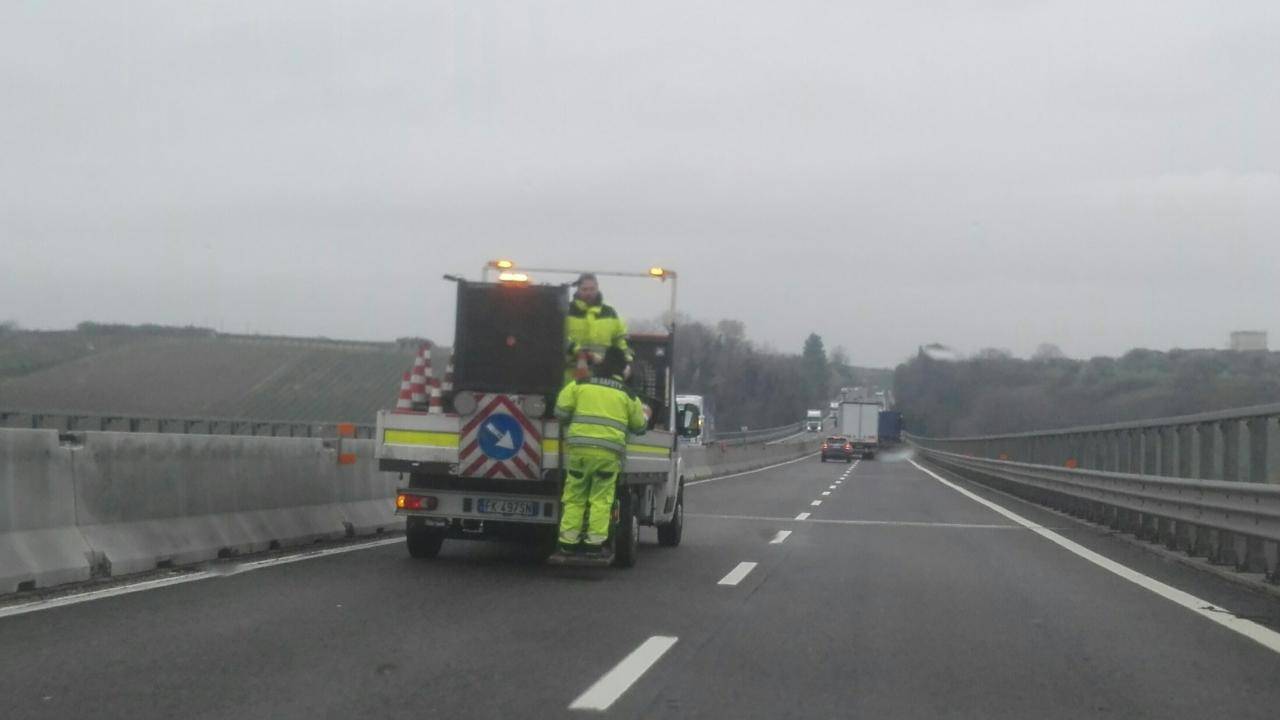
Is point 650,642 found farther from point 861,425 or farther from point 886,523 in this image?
point 861,425

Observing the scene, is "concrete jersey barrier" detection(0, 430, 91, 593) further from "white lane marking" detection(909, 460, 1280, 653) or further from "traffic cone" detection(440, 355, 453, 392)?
"white lane marking" detection(909, 460, 1280, 653)

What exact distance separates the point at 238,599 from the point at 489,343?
3.95 meters

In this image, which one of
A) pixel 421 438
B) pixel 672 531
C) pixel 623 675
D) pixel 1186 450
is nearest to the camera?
pixel 623 675

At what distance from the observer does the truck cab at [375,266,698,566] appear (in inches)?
464

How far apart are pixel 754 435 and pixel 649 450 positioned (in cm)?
7659

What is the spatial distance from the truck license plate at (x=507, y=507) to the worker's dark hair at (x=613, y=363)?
1.38 m

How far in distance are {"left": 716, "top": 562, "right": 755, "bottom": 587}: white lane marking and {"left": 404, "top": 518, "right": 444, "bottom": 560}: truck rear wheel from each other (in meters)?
2.64

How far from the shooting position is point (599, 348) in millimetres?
12305

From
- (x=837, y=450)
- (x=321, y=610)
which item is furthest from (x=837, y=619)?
(x=837, y=450)

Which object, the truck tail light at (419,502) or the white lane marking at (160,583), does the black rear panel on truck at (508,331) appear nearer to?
the truck tail light at (419,502)

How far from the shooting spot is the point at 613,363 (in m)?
12.5

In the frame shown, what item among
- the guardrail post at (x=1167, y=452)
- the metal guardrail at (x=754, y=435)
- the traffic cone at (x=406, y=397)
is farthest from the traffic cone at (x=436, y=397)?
the metal guardrail at (x=754, y=435)

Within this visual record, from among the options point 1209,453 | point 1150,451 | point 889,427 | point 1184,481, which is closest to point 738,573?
point 1184,481

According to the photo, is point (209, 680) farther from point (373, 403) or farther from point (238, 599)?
point (373, 403)
